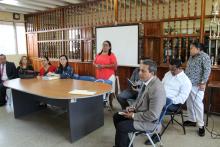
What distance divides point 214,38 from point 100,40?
2.68 metres

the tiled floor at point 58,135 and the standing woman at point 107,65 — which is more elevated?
the standing woman at point 107,65

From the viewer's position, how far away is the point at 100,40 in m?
5.23

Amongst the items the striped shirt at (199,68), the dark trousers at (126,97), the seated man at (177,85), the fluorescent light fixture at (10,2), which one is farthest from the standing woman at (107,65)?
the fluorescent light fixture at (10,2)

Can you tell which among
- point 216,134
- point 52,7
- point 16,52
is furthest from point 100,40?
point 16,52

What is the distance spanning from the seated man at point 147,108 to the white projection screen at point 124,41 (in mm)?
2406

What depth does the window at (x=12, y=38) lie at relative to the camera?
7.11 meters

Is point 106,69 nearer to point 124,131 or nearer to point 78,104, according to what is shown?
point 78,104

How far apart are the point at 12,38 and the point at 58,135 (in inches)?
223

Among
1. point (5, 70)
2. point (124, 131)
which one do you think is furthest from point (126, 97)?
point (5, 70)

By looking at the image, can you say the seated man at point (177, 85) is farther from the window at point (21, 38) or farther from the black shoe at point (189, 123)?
the window at point (21, 38)

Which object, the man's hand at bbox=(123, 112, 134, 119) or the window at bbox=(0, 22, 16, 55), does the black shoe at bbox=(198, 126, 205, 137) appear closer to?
the man's hand at bbox=(123, 112, 134, 119)

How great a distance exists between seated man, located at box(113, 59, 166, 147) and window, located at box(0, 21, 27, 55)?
6.48 metres

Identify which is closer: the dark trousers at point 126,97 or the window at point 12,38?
the dark trousers at point 126,97

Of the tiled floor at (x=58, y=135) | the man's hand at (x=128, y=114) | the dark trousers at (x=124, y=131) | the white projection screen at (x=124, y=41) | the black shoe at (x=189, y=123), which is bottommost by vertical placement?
the tiled floor at (x=58, y=135)
